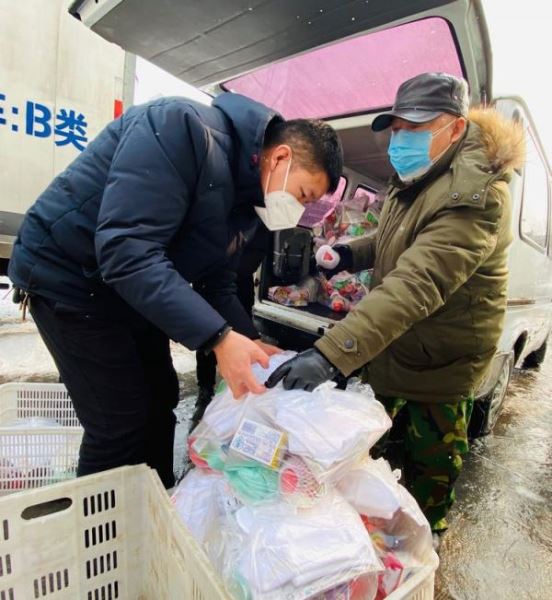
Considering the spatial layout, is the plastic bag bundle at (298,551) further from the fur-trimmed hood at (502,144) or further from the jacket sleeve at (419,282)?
the fur-trimmed hood at (502,144)

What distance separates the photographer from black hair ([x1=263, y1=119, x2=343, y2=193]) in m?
1.25

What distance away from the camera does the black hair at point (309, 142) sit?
125cm

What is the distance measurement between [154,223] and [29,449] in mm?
1095

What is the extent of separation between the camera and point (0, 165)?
3.12m

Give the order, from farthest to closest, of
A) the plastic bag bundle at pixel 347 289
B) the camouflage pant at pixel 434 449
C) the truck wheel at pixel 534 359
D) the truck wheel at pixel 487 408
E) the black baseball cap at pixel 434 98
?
the truck wheel at pixel 534 359 → the plastic bag bundle at pixel 347 289 → the truck wheel at pixel 487 408 → the camouflage pant at pixel 434 449 → the black baseball cap at pixel 434 98

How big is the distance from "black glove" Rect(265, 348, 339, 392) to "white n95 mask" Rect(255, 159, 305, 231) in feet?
1.61

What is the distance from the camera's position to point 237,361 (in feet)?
3.49

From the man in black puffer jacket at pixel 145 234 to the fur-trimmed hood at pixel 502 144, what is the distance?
563 millimetres

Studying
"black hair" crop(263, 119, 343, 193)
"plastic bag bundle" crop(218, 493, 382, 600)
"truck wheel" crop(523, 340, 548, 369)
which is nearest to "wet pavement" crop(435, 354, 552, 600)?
"plastic bag bundle" crop(218, 493, 382, 600)

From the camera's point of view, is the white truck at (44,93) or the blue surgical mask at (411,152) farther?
the white truck at (44,93)

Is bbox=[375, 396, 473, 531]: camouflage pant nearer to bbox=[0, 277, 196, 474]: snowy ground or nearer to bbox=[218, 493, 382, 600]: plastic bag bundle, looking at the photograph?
bbox=[218, 493, 382, 600]: plastic bag bundle

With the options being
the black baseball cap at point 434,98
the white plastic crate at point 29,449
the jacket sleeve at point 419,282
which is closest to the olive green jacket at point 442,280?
the jacket sleeve at point 419,282

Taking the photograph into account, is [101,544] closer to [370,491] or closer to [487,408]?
[370,491]

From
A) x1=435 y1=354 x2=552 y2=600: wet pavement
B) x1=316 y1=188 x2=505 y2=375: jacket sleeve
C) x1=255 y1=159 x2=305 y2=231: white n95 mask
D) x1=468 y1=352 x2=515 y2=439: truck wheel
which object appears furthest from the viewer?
x1=468 y1=352 x2=515 y2=439: truck wheel
